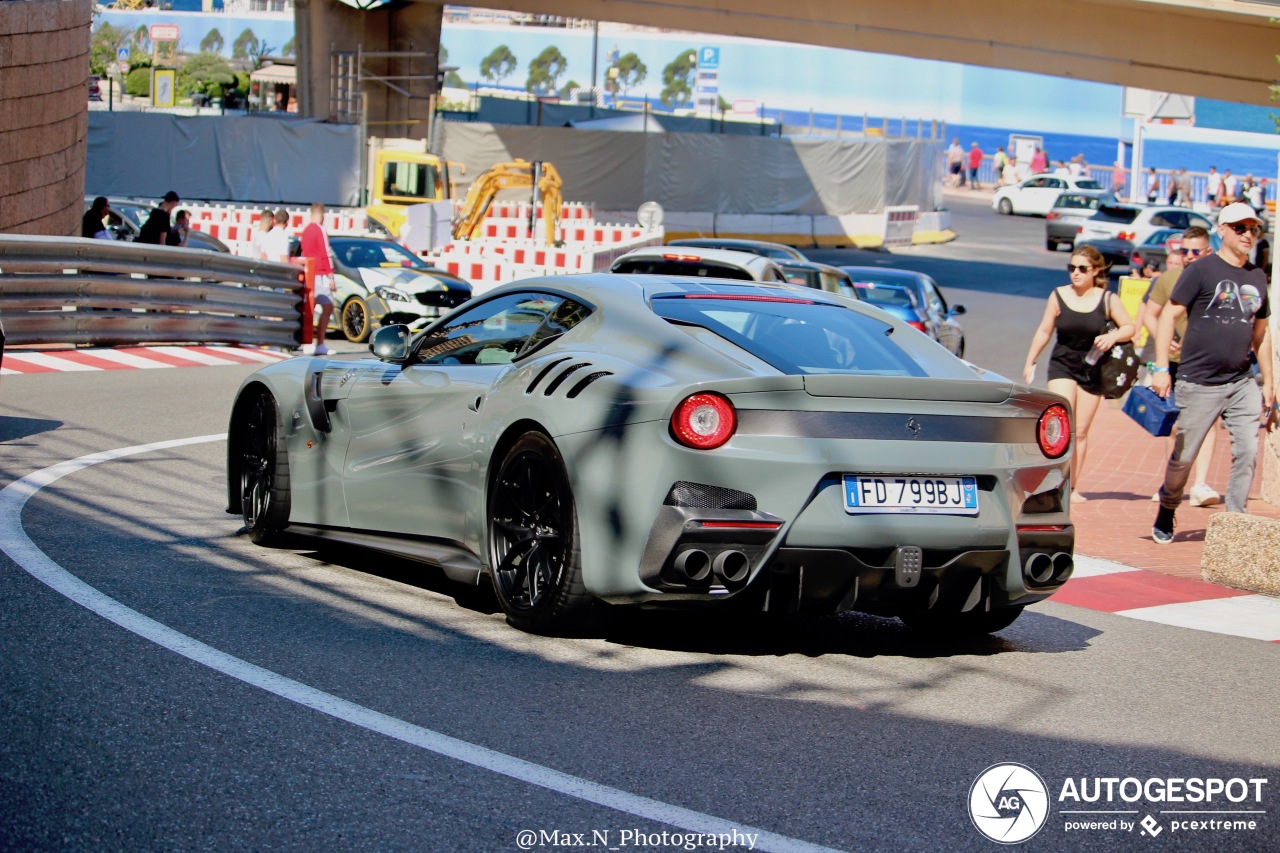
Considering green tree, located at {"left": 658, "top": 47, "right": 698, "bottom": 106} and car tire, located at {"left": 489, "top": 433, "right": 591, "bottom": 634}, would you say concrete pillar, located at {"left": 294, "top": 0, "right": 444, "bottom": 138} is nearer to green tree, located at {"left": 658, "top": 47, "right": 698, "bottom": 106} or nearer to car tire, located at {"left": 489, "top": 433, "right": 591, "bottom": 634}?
car tire, located at {"left": 489, "top": 433, "right": 591, "bottom": 634}

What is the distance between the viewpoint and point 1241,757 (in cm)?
481

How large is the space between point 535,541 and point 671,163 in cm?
3878

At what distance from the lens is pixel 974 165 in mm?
73375

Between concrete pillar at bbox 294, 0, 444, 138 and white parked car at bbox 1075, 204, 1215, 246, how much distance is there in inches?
745

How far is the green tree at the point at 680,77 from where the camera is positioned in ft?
404

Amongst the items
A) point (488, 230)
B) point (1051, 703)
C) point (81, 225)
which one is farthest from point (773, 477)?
point (488, 230)

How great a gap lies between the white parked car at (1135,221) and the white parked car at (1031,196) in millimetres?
19248

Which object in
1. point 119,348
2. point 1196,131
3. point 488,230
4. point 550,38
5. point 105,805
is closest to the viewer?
point 105,805

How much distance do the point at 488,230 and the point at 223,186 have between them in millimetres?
12253

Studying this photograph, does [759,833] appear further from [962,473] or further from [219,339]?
[219,339]

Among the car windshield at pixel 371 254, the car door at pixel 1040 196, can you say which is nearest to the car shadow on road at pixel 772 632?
the car windshield at pixel 371 254

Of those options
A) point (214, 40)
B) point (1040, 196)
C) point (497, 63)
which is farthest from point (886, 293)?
point (497, 63)

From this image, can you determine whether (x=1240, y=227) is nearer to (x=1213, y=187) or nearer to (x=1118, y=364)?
(x=1118, y=364)

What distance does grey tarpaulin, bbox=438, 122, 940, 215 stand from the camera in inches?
1709
